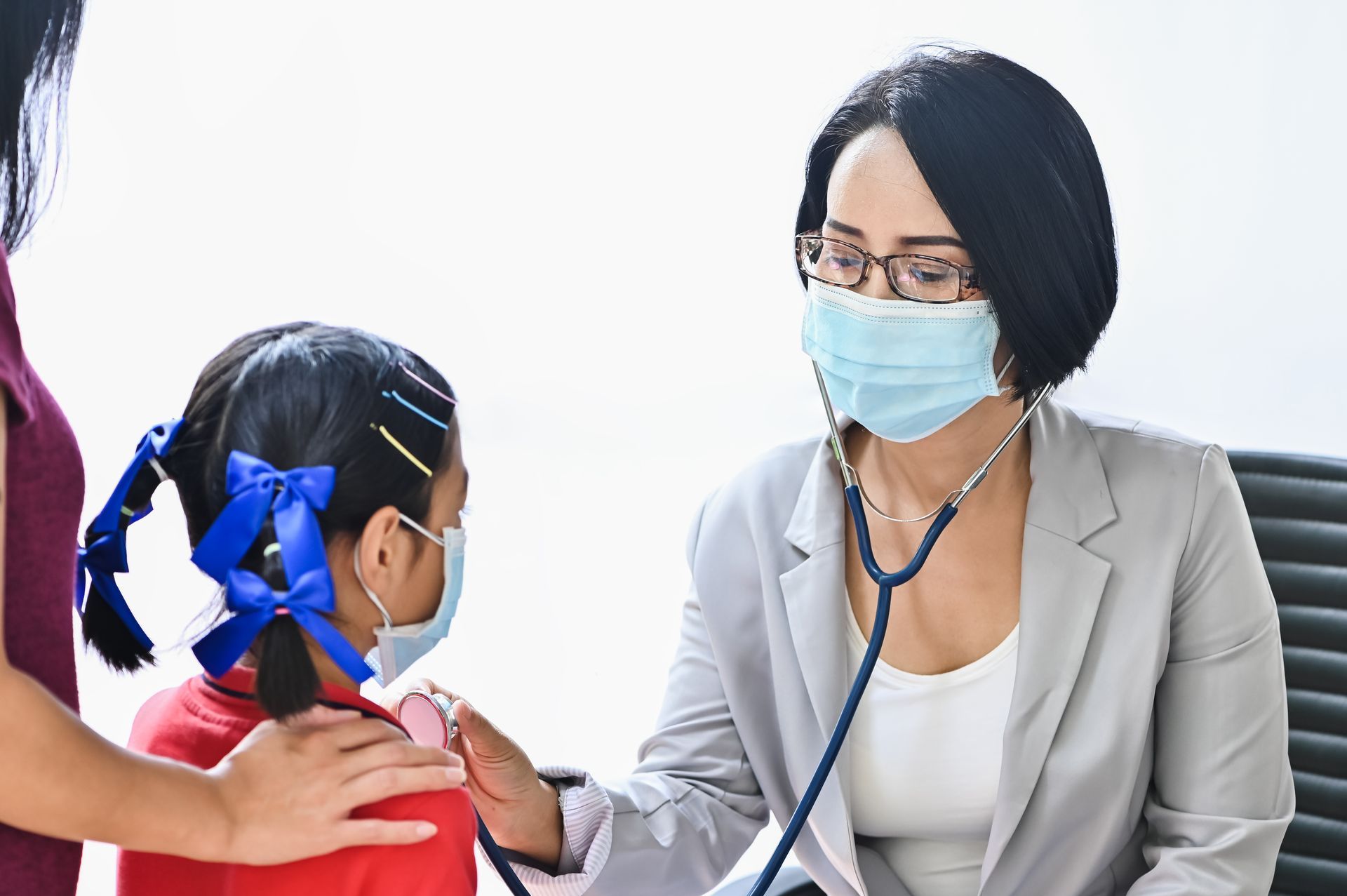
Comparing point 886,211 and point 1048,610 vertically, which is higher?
point 886,211

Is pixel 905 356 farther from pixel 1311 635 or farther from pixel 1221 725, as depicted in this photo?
pixel 1311 635

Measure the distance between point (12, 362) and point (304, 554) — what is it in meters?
0.20

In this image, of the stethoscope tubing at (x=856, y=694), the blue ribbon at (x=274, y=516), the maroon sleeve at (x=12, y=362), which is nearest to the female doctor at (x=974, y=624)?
the stethoscope tubing at (x=856, y=694)

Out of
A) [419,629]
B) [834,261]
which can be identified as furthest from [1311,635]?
[419,629]

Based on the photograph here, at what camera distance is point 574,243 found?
12.9 feet

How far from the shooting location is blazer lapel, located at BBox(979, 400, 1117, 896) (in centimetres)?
119

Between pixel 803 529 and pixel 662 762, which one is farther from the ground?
pixel 803 529

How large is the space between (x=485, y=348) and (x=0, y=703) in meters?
3.41

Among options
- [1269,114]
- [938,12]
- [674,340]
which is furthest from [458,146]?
[1269,114]

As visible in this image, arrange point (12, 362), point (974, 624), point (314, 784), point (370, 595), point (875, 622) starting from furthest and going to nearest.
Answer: point (974, 624) → point (875, 622) → point (370, 595) → point (314, 784) → point (12, 362)

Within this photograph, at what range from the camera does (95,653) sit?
978 mm

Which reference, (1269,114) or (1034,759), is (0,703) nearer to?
(1034,759)

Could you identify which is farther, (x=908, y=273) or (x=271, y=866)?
(x=908, y=273)

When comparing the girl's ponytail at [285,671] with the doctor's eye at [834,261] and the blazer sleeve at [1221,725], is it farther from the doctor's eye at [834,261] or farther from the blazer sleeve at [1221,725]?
the blazer sleeve at [1221,725]
